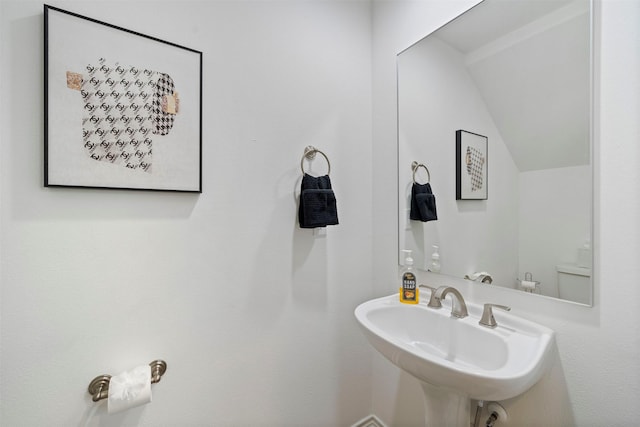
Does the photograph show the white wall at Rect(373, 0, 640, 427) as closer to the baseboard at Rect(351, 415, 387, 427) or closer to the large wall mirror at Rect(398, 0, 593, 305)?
the large wall mirror at Rect(398, 0, 593, 305)

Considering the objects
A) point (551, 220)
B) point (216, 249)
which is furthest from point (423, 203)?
point (216, 249)

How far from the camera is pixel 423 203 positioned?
1307mm

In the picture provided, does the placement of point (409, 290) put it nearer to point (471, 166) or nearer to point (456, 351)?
point (456, 351)

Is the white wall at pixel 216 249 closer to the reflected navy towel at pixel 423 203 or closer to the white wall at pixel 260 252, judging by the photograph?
the white wall at pixel 260 252

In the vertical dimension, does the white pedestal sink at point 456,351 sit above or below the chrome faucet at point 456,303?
below

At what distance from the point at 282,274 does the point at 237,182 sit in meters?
0.46

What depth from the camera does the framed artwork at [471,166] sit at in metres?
1.11

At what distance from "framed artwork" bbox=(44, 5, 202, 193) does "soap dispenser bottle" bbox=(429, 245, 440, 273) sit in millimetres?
1052

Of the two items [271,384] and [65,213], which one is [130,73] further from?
[271,384]

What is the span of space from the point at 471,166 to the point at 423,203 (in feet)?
0.86

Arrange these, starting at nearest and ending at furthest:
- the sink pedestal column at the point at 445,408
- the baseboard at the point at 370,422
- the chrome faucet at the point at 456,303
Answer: the sink pedestal column at the point at 445,408, the chrome faucet at the point at 456,303, the baseboard at the point at 370,422

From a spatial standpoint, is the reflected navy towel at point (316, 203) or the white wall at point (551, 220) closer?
the white wall at point (551, 220)

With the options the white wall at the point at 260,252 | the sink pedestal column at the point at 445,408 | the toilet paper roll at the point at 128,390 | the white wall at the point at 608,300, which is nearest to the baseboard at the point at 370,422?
the white wall at the point at 260,252

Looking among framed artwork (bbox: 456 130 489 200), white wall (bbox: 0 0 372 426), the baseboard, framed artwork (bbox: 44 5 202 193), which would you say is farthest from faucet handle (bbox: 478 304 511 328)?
framed artwork (bbox: 44 5 202 193)
